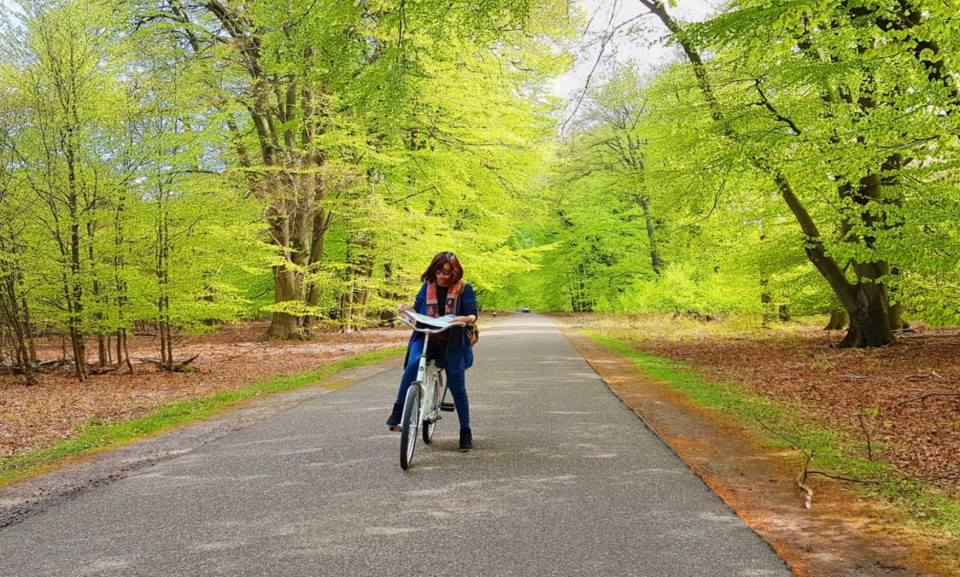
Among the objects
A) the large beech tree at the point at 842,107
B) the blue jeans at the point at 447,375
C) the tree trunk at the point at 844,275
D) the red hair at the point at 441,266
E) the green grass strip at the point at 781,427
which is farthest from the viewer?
the tree trunk at the point at 844,275

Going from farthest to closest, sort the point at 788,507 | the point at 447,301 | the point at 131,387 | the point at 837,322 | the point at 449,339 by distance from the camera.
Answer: the point at 837,322, the point at 131,387, the point at 447,301, the point at 449,339, the point at 788,507

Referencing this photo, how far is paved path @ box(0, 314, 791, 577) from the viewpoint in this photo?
9.93 feet

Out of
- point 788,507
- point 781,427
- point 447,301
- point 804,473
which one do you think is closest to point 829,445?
point 781,427

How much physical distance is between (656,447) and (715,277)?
19.9m

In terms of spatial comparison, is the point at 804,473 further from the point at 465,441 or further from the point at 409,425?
the point at 409,425

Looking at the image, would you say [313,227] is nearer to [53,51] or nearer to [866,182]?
[53,51]

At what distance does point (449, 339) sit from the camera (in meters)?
5.29

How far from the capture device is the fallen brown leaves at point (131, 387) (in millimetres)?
7586

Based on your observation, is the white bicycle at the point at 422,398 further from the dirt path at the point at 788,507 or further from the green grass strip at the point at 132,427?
the green grass strip at the point at 132,427

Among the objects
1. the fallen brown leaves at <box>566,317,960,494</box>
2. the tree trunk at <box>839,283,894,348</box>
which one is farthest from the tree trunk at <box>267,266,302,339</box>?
the tree trunk at <box>839,283,894,348</box>

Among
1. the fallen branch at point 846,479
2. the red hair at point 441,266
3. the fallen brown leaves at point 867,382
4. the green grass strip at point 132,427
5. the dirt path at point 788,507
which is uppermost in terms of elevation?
the red hair at point 441,266

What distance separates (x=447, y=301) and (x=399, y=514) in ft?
7.13

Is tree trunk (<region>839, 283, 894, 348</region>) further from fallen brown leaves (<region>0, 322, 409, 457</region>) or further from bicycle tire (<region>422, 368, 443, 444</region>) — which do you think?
fallen brown leaves (<region>0, 322, 409, 457</region>)

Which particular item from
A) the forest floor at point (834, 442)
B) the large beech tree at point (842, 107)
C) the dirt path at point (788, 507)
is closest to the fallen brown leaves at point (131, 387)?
the dirt path at point (788, 507)
